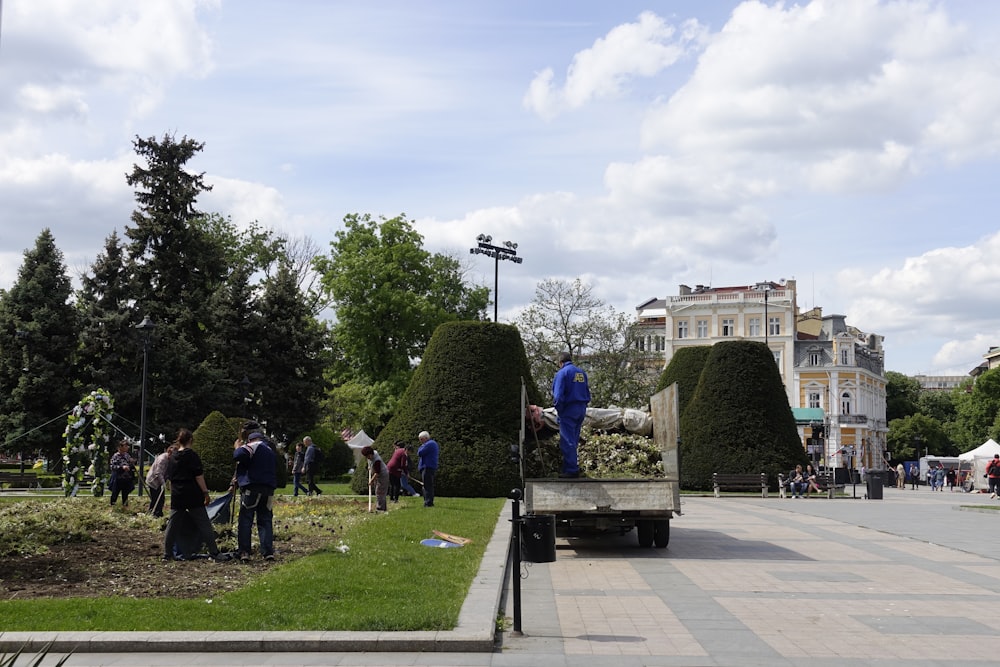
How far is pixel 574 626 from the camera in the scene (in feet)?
29.1

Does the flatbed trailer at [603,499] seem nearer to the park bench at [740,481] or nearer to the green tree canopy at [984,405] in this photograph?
the park bench at [740,481]

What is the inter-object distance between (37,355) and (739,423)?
27467 mm

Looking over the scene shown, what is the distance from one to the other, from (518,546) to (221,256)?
128ft

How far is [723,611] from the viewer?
31.6 feet

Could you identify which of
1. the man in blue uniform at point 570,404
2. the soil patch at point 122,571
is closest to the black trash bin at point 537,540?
the soil patch at point 122,571

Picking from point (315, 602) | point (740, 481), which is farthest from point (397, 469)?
point (740, 481)

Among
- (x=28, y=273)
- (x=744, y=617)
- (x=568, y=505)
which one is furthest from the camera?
(x=28, y=273)

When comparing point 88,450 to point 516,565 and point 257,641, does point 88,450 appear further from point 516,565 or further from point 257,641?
point 516,565

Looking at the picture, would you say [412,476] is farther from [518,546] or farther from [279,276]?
[279,276]

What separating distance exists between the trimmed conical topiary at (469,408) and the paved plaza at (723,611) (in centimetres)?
891

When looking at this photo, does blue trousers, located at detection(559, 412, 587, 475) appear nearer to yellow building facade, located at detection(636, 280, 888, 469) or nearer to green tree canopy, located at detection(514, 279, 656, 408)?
green tree canopy, located at detection(514, 279, 656, 408)

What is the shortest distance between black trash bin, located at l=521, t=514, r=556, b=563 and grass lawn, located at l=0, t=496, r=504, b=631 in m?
0.81

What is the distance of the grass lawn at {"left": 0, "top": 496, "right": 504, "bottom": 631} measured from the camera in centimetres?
815

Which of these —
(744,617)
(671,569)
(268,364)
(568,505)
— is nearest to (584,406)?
(568,505)
